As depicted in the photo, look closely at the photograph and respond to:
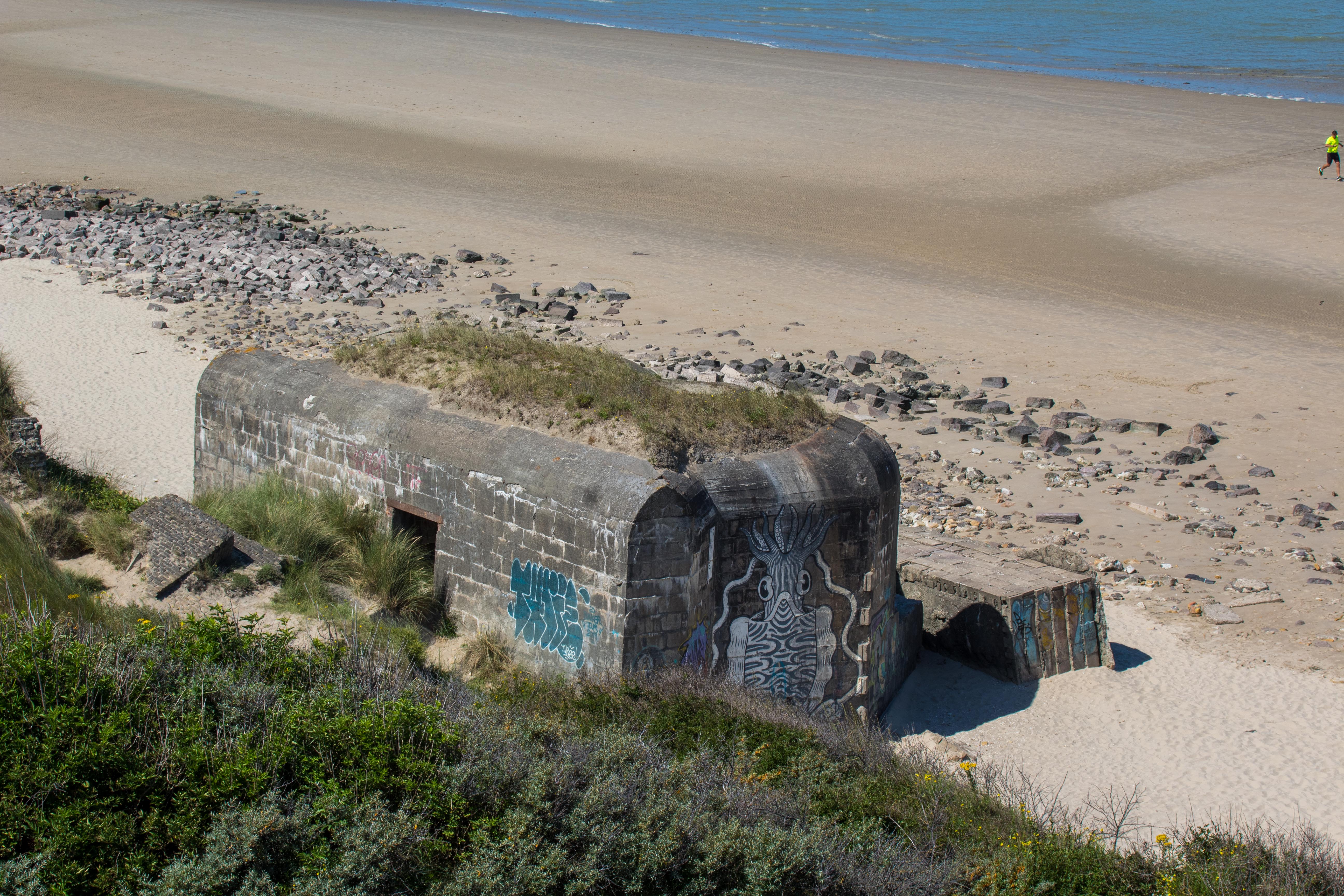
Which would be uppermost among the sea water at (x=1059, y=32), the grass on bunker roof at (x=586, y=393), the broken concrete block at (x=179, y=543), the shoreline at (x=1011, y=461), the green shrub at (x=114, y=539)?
the sea water at (x=1059, y=32)

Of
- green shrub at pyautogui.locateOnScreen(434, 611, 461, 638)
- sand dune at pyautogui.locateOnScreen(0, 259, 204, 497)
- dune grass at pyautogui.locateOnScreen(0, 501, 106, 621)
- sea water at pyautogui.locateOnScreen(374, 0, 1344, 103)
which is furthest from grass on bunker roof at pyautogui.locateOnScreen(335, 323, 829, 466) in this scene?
sea water at pyautogui.locateOnScreen(374, 0, 1344, 103)

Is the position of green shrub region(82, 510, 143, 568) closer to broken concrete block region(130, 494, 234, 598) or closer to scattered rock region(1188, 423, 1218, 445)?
broken concrete block region(130, 494, 234, 598)

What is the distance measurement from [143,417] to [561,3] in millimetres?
67171

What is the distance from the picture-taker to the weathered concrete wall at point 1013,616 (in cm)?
1219

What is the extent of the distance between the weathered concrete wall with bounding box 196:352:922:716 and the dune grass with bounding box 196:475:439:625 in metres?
0.31

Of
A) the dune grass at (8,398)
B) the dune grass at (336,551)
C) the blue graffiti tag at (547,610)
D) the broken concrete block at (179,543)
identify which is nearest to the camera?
the blue graffiti tag at (547,610)

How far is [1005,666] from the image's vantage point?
12242 millimetres

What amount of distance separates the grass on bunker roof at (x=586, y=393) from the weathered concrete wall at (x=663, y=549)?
25cm

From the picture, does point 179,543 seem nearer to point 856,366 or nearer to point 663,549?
point 663,549

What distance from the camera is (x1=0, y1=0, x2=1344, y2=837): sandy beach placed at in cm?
1237

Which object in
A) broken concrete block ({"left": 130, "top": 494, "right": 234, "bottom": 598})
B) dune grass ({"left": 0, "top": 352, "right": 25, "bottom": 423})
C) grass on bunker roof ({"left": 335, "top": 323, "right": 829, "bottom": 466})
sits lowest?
broken concrete block ({"left": 130, "top": 494, "right": 234, "bottom": 598})

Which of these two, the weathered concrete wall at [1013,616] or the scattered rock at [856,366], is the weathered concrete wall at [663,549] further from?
the scattered rock at [856,366]

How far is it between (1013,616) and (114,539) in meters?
8.58

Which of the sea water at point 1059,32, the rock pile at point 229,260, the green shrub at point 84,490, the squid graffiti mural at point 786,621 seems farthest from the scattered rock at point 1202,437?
the sea water at point 1059,32
